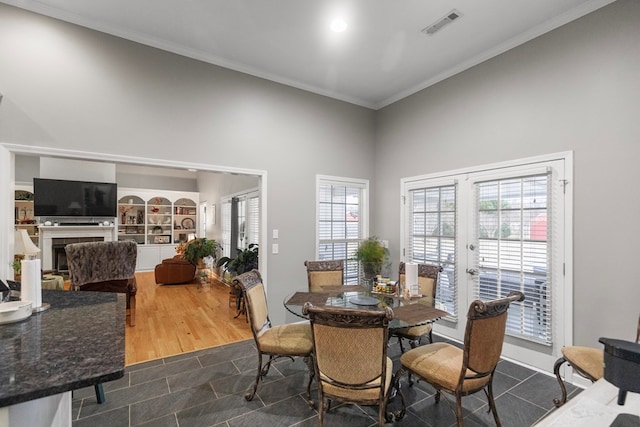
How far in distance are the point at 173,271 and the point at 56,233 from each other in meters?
2.69

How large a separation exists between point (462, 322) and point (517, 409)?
135 cm

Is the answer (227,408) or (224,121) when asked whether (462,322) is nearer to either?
(227,408)

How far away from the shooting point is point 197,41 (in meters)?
3.29

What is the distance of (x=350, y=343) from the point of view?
1770 millimetres

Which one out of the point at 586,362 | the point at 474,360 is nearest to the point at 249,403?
the point at 474,360

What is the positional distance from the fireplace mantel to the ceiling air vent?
7940mm

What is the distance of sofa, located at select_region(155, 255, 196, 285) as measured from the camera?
716 cm

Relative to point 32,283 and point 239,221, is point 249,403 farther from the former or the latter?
point 239,221

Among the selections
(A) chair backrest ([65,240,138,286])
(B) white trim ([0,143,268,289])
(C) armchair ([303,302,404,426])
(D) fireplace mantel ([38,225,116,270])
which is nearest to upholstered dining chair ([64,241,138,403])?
(A) chair backrest ([65,240,138,286])

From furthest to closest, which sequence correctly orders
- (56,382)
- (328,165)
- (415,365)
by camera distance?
1. (328,165)
2. (415,365)
3. (56,382)

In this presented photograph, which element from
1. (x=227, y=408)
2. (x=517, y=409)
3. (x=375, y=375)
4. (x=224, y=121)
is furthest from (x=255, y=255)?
(x=517, y=409)

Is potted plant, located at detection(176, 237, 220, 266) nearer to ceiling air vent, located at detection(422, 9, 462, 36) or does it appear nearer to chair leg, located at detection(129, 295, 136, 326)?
chair leg, located at detection(129, 295, 136, 326)

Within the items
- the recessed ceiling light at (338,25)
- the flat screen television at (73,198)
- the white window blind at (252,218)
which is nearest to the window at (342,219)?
the recessed ceiling light at (338,25)

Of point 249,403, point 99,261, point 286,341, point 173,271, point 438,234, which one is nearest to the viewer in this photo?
point 249,403
